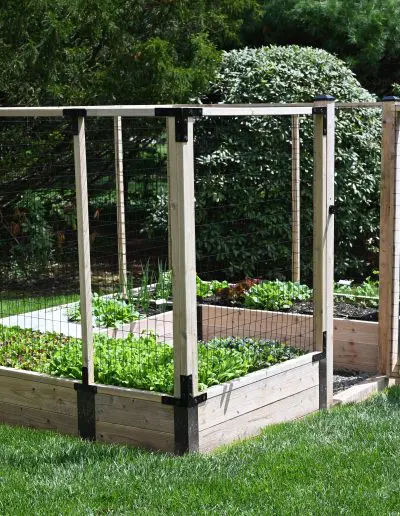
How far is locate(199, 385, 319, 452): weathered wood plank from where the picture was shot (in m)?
5.74

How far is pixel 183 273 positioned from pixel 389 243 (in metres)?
2.33

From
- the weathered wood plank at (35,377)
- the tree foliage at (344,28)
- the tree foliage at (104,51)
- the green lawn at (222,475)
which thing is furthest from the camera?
the tree foliage at (344,28)

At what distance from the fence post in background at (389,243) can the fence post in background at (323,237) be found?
646mm

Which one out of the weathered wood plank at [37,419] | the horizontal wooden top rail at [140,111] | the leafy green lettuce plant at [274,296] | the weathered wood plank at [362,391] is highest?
the horizontal wooden top rail at [140,111]

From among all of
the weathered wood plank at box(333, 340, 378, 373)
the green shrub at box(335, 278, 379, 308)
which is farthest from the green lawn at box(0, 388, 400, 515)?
the green shrub at box(335, 278, 379, 308)

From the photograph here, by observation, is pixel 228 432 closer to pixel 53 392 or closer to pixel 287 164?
pixel 53 392

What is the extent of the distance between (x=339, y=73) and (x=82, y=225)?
6.05 m

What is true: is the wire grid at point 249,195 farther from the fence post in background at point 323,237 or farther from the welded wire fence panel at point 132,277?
the fence post in background at point 323,237

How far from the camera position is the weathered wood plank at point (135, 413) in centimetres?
564

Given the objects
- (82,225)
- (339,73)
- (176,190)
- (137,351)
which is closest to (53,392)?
(137,351)

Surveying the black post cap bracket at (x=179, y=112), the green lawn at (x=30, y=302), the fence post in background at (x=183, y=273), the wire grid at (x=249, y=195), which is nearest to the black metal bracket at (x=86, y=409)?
the fence post in background at (x=183, y=273)

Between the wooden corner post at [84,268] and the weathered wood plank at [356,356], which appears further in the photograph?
the weathered wood plank at [356,356]

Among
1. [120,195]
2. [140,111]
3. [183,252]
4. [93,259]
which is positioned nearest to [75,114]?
[140,111]

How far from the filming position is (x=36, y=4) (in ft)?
32.2
